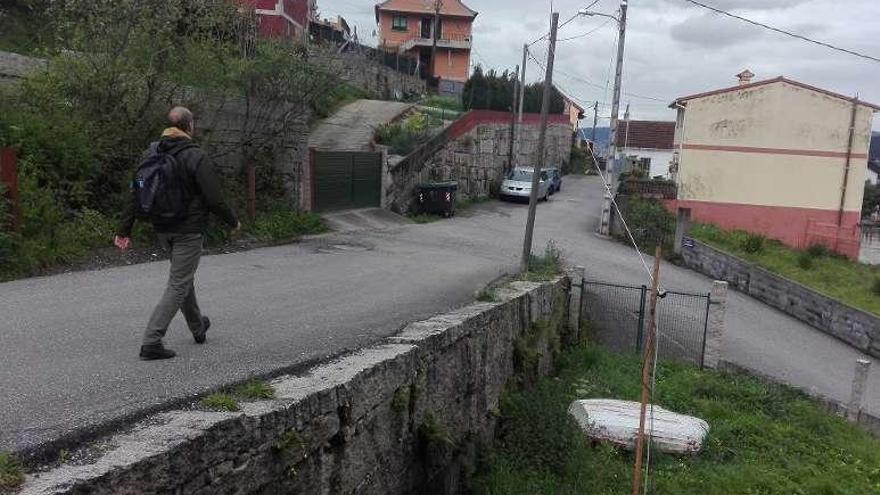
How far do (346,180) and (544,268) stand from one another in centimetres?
740

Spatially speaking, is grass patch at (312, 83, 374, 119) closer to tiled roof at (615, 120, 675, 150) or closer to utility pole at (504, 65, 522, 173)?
utility pole at (504, 65, 522, 173)

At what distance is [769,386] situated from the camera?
40.2ft

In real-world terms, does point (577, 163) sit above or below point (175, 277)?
above

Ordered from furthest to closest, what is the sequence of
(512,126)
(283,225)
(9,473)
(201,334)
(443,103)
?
1. (443,103)
2. (512,126)
3. (283,225)
4. (201,334)
5. (9,473)

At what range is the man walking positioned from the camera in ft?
16.9

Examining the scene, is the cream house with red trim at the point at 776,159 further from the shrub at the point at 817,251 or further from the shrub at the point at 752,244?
the shrub at the point at 752,244

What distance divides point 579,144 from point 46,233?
167 ft

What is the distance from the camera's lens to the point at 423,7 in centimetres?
6116

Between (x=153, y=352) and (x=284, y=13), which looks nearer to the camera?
(x=153, y=352)

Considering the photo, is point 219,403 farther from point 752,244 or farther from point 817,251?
point 817,251

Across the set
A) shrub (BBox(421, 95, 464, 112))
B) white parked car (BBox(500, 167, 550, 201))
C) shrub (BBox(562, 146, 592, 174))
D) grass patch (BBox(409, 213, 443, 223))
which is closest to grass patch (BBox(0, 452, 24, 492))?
grass patch (BBox(409, 213, 443, 223))

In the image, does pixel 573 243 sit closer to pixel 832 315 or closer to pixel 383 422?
pixel 832 315

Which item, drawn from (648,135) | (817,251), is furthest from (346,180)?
(648,135)

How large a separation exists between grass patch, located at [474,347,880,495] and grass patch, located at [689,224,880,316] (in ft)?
32.1
